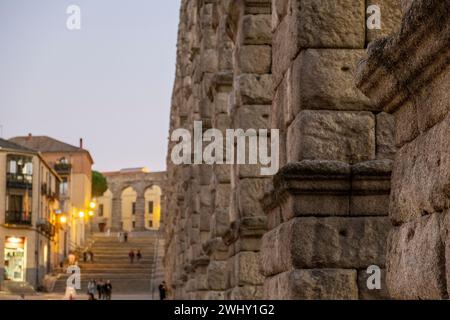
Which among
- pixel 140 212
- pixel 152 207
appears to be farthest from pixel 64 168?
pixel 152 207

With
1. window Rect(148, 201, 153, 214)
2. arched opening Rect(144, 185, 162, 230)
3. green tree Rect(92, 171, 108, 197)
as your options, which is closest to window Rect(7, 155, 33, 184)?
green tree Rect(92, 171, 108, 197)

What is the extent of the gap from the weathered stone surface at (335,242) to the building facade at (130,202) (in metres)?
98.8

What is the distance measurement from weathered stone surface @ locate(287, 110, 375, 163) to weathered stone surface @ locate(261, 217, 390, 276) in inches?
17.0

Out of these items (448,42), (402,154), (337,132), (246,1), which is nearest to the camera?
(448,42)

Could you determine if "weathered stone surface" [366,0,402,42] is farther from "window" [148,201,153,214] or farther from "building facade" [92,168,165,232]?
"window" [148,201,153,214]

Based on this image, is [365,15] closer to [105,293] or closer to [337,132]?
[337,132]

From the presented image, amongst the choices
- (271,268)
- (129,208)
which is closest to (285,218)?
(271,268)

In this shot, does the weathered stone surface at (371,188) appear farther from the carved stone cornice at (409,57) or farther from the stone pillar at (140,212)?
the stone pillar at (140,212)

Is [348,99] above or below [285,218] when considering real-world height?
above

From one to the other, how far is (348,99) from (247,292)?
3.97m

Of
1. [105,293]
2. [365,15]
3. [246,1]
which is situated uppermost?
[246,1]

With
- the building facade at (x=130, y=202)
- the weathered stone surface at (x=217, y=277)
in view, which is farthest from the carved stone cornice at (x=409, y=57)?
the building facade at (x=130, y=202)

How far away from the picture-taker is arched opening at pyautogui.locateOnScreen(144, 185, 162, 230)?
118 m

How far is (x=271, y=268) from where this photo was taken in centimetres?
680
